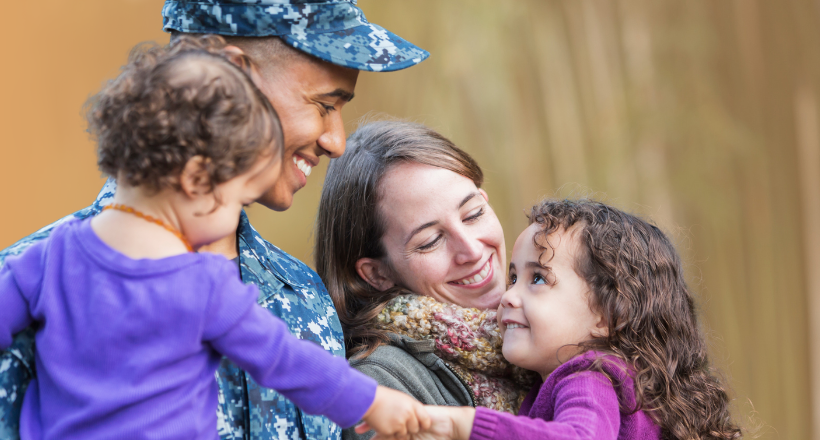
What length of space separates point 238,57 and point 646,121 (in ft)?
8.41

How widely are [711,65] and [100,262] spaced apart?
3.09m

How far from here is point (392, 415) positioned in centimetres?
105

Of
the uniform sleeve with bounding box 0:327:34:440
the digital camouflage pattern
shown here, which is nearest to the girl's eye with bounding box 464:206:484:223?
the digital camouflage pattern

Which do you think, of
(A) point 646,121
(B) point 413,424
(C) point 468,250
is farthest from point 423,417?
(A) point 646,121

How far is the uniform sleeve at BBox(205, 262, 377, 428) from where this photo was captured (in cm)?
93

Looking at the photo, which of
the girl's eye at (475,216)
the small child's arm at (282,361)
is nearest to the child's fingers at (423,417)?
the small child's arm at (282,361)

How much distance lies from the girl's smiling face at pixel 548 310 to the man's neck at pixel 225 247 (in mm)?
617

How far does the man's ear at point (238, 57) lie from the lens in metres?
1.26

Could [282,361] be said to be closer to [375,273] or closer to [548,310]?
[548,310]

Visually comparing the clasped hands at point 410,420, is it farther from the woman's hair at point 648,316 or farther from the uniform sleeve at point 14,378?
the uniform sleeve at point 14,378

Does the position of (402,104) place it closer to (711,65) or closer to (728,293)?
(711,65)

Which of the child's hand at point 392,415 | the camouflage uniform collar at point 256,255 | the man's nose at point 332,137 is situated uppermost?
the man's nose at point 332,137

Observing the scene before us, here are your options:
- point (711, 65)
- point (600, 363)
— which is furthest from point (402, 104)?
point (600, 363)

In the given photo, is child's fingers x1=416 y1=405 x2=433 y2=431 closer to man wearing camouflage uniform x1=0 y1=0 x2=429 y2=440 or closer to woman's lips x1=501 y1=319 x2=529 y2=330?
man wearing camouflage uniform x1=0 y1=0 x2=429 y2=440
